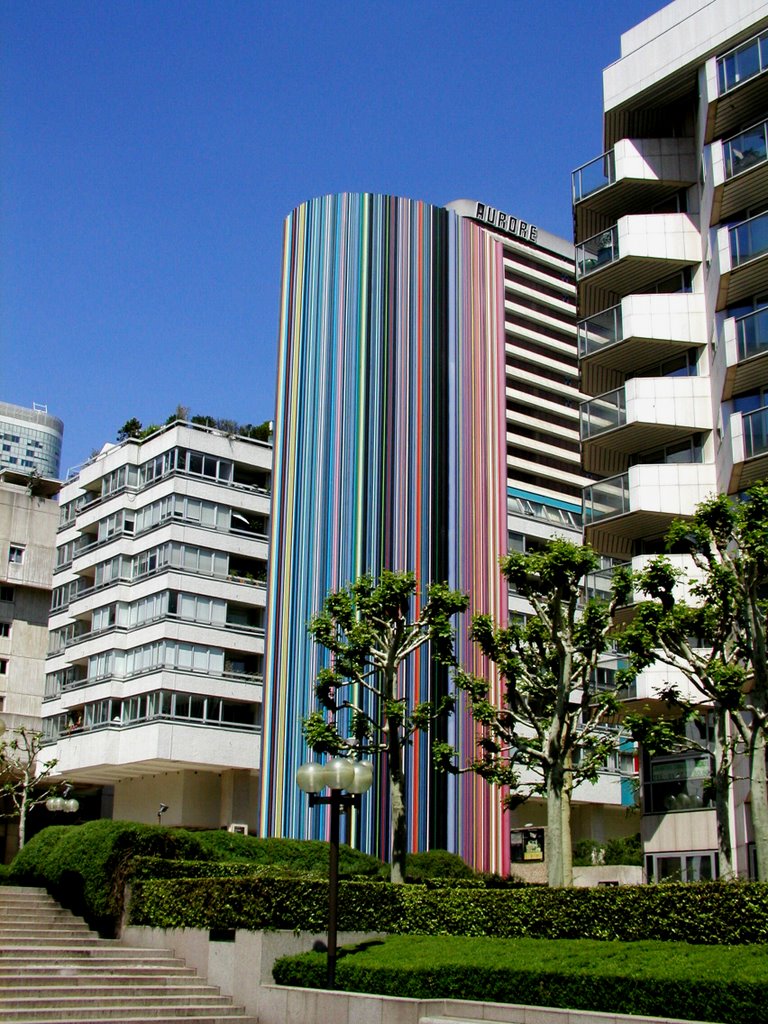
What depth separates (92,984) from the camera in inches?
872

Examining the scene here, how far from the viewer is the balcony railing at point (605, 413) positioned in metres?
39.8

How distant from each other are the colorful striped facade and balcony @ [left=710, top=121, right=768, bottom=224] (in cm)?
2089

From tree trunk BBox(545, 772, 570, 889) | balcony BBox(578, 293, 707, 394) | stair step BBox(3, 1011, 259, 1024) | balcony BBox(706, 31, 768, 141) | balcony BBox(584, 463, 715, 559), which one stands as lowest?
stair step BBox(3, 1011, 259, 1024)

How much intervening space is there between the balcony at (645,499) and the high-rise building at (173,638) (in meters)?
21.4

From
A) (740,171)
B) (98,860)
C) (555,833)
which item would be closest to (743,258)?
(740,171)

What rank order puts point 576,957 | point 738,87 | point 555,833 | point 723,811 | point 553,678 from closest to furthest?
point 576,957
point 723,811
point 555,833
point 553,678
point 738,87

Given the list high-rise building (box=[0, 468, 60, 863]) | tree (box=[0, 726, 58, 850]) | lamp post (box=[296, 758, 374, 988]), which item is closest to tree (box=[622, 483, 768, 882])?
lamp post (box=[296, 758, 374, 988])

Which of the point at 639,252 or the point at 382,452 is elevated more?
the point at 639,252

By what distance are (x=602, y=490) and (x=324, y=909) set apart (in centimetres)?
2017

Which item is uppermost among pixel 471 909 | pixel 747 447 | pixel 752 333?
pixel 752 333

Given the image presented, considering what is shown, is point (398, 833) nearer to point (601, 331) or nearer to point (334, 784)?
point (334, 784)

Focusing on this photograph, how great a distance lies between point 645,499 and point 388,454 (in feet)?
60.0

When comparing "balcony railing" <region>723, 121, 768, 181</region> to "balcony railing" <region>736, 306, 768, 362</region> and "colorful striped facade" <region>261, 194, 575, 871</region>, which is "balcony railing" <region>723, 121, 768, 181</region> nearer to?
"balcony railing" <region>736, 306, 768, 362</region>

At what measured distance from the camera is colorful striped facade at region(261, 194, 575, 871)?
1994 inches
